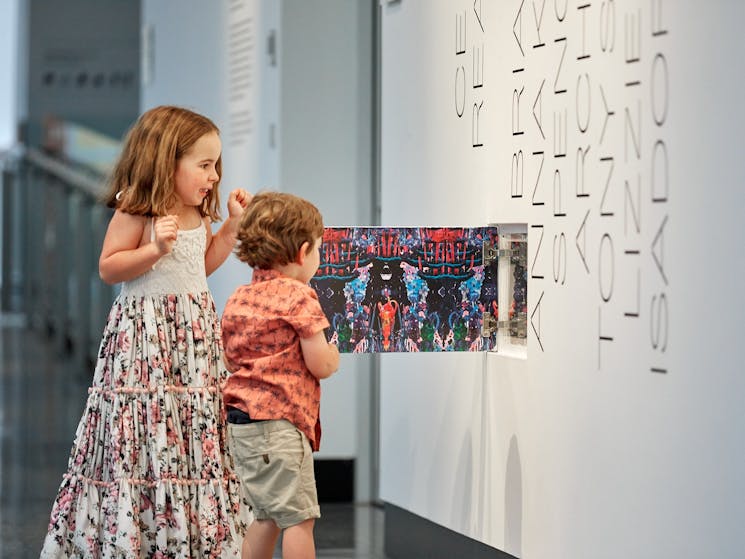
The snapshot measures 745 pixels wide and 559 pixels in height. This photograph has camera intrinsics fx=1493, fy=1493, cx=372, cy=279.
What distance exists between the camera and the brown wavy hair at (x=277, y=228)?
10.5 feet

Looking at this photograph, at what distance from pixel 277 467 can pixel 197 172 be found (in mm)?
817

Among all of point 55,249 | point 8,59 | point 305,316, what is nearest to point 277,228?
point 305,316

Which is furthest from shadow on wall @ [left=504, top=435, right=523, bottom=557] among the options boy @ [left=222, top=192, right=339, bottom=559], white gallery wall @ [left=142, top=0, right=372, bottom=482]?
white gallery wall @ [left=142, top=0, right=372, bottom=482]

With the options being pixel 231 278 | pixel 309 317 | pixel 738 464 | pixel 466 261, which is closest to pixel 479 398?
pixel 466 261

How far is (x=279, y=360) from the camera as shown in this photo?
319 centimetres

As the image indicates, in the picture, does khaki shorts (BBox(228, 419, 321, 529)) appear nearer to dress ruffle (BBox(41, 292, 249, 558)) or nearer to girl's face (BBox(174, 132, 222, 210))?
dress ruffle (BBox(41, 292, 249, 558))

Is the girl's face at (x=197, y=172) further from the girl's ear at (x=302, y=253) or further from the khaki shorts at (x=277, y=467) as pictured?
the khaki shorts at (x=277, y=467)

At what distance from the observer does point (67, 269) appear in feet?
34.0

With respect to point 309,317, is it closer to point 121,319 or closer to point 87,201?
point 121,319

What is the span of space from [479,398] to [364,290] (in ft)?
1.41

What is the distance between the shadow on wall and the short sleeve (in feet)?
2.01

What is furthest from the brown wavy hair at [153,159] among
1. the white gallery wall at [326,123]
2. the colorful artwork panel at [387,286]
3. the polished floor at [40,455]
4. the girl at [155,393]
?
the white gallery wall at [326,123]

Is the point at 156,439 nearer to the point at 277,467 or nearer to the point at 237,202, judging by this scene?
the point at 277,467

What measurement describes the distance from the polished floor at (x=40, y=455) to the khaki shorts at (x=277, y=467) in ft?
3.80
